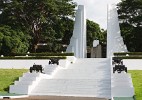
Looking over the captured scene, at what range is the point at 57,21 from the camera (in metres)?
38.6

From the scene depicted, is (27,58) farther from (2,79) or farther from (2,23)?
(2,23)

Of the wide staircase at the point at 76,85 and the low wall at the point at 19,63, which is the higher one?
the low wall at the point at 19,63

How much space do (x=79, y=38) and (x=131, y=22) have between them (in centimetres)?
575

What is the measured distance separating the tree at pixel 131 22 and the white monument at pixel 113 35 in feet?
6.75

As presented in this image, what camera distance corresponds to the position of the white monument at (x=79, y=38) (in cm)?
3569

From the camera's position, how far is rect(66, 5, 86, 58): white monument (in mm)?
35688

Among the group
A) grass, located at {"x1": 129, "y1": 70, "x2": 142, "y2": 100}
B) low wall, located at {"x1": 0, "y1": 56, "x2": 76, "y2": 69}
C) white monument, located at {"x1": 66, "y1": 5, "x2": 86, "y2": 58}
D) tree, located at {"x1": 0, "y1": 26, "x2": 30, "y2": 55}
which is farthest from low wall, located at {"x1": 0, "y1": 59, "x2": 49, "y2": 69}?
white monument, located at {"x1": 66, "y1": 5, "x2": 86, "y2": 58}

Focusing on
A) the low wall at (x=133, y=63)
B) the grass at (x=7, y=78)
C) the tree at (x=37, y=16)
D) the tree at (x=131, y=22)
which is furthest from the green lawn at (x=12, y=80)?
the tree at (x=131, y=22)

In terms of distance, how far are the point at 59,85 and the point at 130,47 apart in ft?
69.4

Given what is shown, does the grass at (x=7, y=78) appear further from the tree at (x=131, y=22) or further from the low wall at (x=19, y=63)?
the tree at (x=131, y=22)

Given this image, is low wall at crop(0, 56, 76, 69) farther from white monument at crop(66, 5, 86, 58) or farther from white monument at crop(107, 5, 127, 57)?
white monument at crop(66, 5, 86, 58)

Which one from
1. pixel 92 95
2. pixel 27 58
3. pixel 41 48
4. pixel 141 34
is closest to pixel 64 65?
pixel 27 58

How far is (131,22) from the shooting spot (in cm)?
3709

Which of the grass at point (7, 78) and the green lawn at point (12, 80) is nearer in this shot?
the green lawn at point (12, 80)
